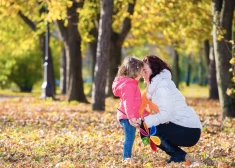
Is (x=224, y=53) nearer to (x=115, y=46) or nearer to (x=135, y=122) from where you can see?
(x=135, y=122)

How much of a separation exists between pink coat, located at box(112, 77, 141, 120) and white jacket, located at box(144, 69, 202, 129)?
22 centimetres

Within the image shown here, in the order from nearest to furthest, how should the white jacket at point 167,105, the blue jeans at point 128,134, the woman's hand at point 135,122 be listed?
1. the white jacket at point 167,105
2. the woman's hand at point 135,122
3. the blue jeans at point 128,134

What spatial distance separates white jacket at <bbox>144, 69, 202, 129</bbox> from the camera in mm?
7887

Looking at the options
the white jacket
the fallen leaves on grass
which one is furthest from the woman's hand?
the fallen leaves on grass

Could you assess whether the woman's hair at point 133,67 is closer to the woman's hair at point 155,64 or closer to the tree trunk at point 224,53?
the woman's hair at point 155,64

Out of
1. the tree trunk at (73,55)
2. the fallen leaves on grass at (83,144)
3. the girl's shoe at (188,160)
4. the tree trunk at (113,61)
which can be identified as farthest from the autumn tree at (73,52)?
the girl's shoe at (188,160)

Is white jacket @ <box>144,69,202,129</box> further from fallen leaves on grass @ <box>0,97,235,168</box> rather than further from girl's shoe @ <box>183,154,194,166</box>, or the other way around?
fallen leaves on grass @ <box>0,97,235,168</box>

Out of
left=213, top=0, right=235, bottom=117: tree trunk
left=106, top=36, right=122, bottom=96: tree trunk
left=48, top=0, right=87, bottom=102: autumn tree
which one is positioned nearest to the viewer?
left=213, top=0, right=235, bottom=117: tree trunk

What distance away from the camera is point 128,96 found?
816 cm

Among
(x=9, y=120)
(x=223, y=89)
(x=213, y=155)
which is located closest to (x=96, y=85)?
(x=9, y=120)

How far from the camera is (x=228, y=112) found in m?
15.6

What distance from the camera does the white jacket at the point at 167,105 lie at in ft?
25.9

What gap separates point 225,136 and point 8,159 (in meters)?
4.95

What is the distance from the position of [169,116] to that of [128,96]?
0.66 m
